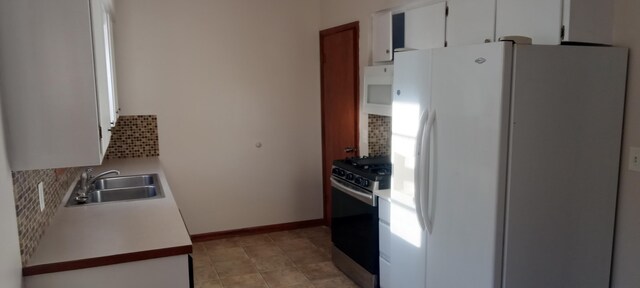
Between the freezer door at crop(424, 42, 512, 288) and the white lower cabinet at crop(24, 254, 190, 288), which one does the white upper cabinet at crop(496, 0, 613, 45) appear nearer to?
the freezer door at crop(424, 42, 512, 288)

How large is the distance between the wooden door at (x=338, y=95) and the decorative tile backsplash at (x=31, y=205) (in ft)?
8.33

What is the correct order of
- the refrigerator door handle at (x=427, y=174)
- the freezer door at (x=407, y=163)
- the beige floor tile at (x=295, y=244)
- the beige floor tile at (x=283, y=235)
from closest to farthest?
the refrigerator door handle at (x=427, y=174)
the freezer door at (x=407, y=163)
the beige floor tile at (x=295, y=244)
the beige floor tile at (x=283, y=235)

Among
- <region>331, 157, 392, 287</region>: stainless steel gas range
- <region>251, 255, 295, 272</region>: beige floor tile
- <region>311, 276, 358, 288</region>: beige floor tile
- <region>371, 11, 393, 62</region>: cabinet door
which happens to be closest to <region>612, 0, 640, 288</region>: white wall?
<region>331, 157, 392, 287</region>: stainless steel gas range

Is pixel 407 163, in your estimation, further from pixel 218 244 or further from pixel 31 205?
pixel 218 244

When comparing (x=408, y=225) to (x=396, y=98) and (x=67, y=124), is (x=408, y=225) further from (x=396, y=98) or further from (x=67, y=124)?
(x=67, y=124)

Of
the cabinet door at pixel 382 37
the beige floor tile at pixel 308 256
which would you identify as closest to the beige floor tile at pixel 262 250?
the beige floor tile at pixel 308 256

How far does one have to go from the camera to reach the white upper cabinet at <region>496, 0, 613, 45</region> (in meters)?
2.13

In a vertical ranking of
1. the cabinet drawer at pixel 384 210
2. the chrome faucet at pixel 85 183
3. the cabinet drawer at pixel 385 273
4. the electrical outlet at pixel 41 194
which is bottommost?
the cabinet drawer at pixel 385 273

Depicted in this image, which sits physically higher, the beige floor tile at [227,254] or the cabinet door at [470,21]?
the cabinet door at [470,21]

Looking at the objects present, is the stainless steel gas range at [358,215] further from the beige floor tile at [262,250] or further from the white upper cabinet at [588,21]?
the white upper cabinet at [588,21]

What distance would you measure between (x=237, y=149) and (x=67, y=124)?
9.70ft

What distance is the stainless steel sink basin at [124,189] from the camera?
11.0 ft

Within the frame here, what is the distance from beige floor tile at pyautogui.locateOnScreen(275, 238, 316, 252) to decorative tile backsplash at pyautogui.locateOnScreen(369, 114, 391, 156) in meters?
1.13

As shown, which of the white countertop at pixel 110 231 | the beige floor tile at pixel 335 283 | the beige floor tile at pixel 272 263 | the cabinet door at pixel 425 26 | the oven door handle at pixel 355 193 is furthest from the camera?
the beige floor tile at pixel 272 263
